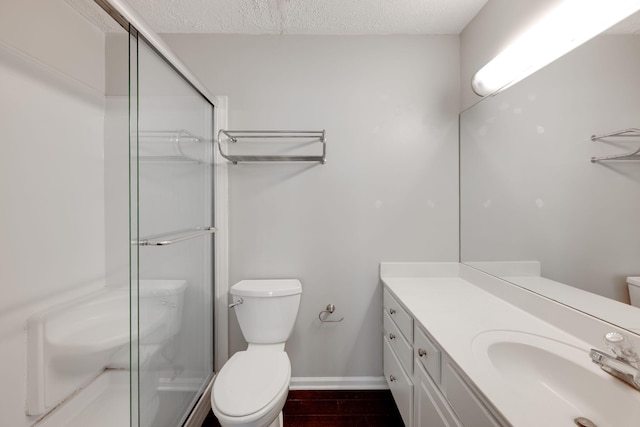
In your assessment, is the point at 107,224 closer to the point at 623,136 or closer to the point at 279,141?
the point at 279,141

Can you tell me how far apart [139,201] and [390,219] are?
1.38 meters

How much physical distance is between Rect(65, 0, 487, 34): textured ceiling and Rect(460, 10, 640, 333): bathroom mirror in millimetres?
587

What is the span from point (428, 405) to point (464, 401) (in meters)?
0.31

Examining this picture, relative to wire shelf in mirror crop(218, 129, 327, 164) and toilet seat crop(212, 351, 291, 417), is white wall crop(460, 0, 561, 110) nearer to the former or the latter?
wire shelf in mirror crop(218, 129, 327, 164)

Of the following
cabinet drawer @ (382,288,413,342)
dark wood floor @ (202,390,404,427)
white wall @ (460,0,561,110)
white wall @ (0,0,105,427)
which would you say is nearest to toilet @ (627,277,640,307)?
cabinet drawer @ (382,288,413,342)

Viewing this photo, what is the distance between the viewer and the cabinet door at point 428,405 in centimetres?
88

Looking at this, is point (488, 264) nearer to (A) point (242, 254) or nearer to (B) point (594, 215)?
(B) point (594, 215)

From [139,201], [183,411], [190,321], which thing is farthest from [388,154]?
[183,411]

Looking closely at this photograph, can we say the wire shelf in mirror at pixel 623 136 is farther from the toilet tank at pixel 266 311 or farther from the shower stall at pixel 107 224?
the shower stall at pixel 107 224

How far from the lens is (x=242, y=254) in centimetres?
170

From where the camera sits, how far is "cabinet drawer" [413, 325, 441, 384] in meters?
0.95

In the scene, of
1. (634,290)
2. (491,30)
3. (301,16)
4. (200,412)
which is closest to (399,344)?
(634,290)

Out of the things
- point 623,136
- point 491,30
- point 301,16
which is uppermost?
point 301,16

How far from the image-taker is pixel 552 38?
40.4 inches
